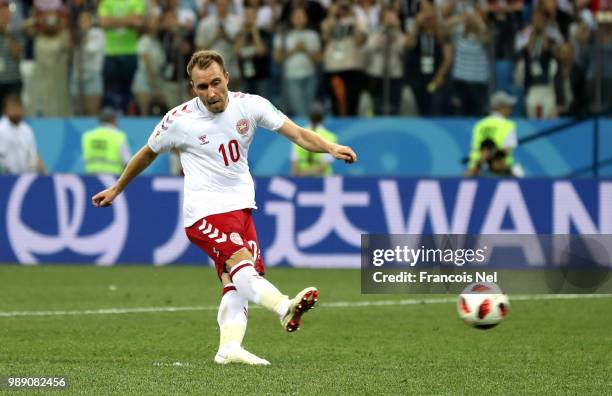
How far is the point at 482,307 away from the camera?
9.91 metres

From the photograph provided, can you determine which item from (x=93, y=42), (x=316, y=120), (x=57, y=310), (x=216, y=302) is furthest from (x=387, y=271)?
(x=93, y=42)

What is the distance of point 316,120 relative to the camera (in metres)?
19.8

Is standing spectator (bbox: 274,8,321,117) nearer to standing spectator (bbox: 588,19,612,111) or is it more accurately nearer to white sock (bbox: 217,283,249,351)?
standing spectator (bbox: 588,19,612,111)

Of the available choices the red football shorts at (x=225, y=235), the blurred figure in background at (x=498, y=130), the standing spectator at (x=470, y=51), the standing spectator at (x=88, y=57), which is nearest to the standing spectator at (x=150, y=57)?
the standing spectator at (x=88, y=57)

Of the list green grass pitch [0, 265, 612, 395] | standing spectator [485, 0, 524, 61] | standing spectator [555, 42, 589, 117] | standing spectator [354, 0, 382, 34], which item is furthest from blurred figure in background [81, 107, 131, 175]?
standing spectator [555, 42, 589, 117]

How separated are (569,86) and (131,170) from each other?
11.9 meters

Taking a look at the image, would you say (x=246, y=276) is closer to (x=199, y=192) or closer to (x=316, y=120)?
(x=199, y=192)

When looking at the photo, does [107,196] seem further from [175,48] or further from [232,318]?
[175,48]

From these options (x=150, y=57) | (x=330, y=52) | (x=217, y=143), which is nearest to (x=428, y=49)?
(x=330, y=52)

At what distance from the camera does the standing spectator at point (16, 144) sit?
20.0m

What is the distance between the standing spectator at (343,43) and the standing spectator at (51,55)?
4.02 m

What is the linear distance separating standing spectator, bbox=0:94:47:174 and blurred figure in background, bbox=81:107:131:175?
0.75 m

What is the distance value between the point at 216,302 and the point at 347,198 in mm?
4540

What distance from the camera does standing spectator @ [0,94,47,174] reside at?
20.0 m
